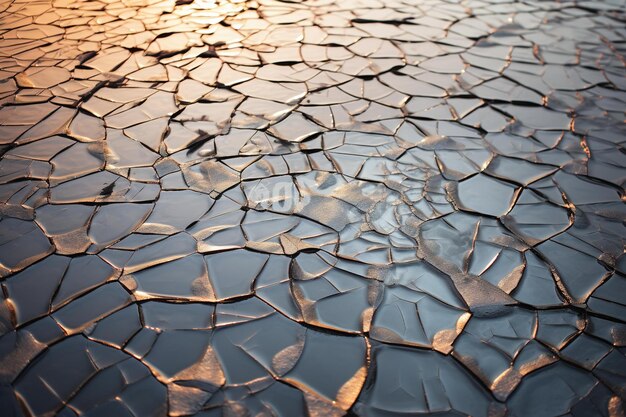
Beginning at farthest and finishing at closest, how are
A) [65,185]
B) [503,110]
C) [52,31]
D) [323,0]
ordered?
[323,0]
[52,31]
[503,110]
[65,185]

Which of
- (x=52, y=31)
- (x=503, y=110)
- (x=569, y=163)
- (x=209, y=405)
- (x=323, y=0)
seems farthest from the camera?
(x=323, y=0)

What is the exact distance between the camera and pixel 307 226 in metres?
1.51

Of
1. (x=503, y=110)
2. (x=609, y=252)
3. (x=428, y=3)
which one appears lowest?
(x=609, y=252)

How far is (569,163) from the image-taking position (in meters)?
1.83

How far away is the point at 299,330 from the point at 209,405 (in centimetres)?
30

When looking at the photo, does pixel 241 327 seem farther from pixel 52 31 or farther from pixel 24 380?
pixel 52 31

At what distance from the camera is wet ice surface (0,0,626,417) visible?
3.59 ft

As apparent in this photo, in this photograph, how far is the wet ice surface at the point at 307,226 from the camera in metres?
1.09

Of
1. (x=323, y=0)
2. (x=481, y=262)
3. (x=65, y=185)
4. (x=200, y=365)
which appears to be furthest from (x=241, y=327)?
(x=323, y=0)

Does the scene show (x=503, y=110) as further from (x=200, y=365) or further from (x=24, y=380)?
(x=24, y=380)

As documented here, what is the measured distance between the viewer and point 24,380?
1059 mm

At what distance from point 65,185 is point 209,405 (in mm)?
1078

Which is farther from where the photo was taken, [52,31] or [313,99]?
[52,31]

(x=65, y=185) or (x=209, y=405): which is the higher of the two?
(x=65, y=185)
